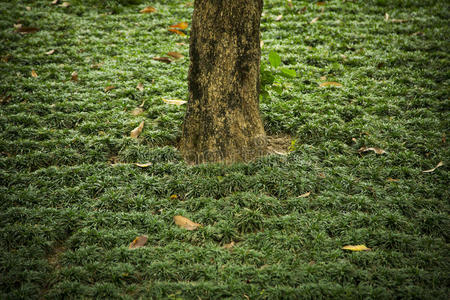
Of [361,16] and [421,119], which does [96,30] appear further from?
[421,119]

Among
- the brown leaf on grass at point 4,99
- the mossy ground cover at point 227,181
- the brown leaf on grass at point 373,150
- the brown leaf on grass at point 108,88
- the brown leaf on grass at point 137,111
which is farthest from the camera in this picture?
the brown leaf on grass at point 108,88

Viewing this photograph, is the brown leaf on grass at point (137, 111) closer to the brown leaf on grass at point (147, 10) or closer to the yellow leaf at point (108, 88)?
the yellow leaf at point (108, 88)

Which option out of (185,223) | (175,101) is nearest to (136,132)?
(175,101)

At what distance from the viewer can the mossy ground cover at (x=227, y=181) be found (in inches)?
107

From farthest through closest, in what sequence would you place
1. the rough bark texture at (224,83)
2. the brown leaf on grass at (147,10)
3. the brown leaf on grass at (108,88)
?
the brown leaf on grass at (147,10) → the brown leaf on grass at (108,88) → the rough bark texture at (224,83)

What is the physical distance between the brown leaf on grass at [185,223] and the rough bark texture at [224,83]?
82 centimetres

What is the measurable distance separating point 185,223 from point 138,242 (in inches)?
17.4

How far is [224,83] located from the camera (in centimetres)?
370

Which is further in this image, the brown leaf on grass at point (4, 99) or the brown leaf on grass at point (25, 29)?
the brown leaf on grass at point (25, 29)

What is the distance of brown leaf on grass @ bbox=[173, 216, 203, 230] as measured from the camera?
3.16 metres

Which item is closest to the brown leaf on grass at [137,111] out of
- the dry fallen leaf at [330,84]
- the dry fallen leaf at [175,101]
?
the dry fallen leaf at [175,101]

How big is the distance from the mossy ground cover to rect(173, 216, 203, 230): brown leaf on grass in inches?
2.2

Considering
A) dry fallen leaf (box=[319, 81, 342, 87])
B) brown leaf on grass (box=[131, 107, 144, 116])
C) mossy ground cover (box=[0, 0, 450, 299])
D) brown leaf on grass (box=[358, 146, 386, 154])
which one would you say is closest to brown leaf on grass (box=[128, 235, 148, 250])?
mossy ground cover (box=[0, 0, 450, 299])

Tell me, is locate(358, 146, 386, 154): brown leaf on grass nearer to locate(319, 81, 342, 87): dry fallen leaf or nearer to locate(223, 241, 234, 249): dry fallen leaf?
locate(319, 81, 342, 87): dry fallen leaf
